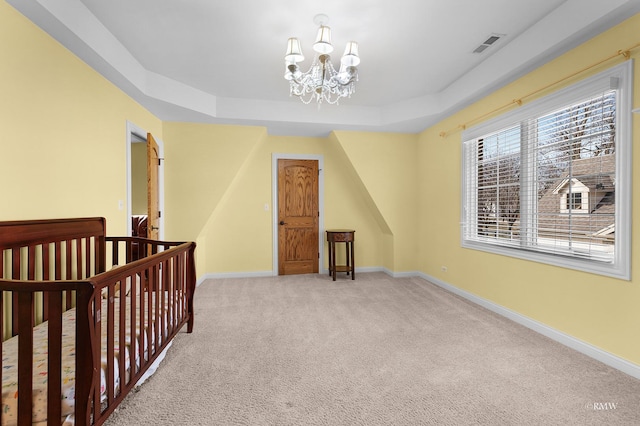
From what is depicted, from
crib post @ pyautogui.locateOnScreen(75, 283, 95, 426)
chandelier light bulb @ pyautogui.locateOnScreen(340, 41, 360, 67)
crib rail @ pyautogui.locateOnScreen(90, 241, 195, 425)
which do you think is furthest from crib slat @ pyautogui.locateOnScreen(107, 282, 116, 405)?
chandelier light bulb @ pyautogui.locateOnScreen(340, 41, 360, 67)

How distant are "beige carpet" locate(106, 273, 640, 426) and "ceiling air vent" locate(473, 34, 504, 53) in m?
2.45

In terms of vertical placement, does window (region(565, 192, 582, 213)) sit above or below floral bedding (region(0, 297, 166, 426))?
above

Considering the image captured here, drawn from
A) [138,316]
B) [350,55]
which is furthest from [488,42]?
[138,316]

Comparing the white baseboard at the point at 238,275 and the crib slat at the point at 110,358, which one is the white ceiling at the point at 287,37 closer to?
the crib slat at the point at 110,358

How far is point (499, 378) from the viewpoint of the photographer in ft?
6.27

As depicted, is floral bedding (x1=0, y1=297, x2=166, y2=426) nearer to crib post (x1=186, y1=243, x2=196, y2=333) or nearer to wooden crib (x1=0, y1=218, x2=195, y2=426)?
wooden crib (x1=0, y1=218, x2=195, y2=426)

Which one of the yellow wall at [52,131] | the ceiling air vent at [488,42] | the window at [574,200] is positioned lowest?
the window at [574,200]

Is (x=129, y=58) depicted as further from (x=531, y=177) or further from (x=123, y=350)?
(x=531, y=177)

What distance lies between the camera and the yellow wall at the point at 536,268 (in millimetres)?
1976

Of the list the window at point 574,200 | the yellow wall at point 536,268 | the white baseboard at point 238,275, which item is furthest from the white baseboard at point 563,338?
the white baseboard at point 238,275

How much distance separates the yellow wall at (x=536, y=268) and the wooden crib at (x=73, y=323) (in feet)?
9.51

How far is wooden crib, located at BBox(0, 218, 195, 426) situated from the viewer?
1.11 m

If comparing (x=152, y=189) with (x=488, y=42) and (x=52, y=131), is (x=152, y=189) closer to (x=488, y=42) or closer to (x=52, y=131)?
(x=52, y=131)

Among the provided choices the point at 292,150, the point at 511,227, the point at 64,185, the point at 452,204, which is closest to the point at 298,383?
the point at 64,185
